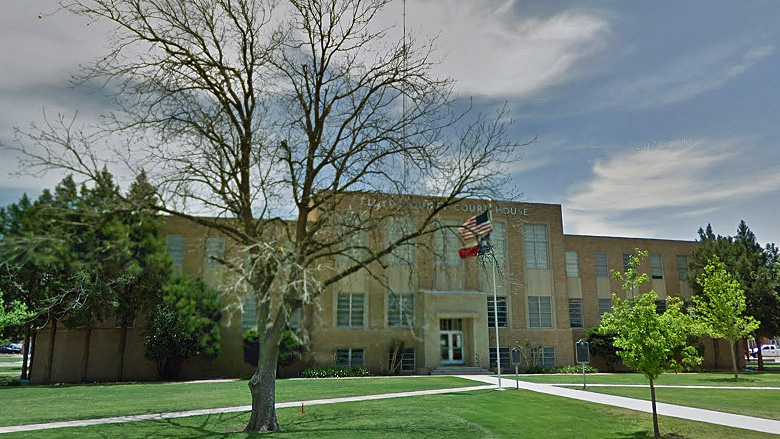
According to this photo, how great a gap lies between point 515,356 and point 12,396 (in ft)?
71.7

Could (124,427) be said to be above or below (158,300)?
below

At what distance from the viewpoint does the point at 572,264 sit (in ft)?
128

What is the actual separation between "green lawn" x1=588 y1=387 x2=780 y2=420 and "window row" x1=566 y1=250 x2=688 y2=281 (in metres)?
17.0

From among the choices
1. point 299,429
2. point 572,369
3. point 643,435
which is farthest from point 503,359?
point 299,429

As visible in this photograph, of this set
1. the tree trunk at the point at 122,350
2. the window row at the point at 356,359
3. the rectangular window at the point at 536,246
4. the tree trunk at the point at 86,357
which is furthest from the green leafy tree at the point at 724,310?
the tree trunk at the point at 86,357

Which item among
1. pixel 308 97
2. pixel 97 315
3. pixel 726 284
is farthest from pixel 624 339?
pixel 97 315

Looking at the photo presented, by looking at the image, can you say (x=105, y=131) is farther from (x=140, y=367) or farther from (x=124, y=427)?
(x=140, y=367)

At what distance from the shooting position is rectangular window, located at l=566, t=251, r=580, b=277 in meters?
39.0

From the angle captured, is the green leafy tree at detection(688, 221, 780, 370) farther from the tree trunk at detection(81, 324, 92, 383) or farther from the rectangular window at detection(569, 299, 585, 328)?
the tree trunk at detection(81, 324, 92, 383)

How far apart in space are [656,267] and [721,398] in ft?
77.9

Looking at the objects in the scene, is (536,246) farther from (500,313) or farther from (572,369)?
(572,369)

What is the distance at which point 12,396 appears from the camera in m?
21.5

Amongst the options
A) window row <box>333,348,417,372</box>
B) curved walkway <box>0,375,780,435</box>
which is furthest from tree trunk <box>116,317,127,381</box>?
curved walkway <box>0,375,780,435</box>

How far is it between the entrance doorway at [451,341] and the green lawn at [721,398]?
12.5 metres
